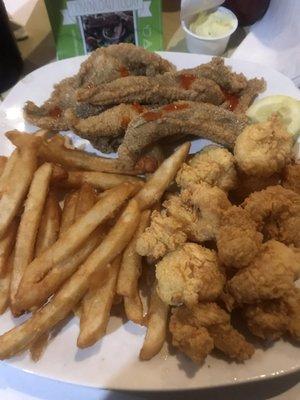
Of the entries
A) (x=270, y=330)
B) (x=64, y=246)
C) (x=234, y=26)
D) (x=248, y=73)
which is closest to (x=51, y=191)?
(x=64, y=246)

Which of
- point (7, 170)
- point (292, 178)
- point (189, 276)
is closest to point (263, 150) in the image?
point (292, 178)

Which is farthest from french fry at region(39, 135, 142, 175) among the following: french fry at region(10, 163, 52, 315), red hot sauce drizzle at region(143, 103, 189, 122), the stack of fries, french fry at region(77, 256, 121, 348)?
french fry at region(77, 256, 121, 348)

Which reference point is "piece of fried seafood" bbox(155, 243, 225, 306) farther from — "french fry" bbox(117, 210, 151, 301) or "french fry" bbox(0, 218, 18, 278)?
"french fry" bbox(0, 218, 18, 278)

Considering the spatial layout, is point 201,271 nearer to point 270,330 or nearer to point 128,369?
point 270,330

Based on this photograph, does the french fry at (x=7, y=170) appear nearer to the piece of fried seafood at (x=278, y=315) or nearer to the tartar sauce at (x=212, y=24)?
the piece of fried seafood at (x=278, y=315)

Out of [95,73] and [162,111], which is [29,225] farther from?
[95,73]
